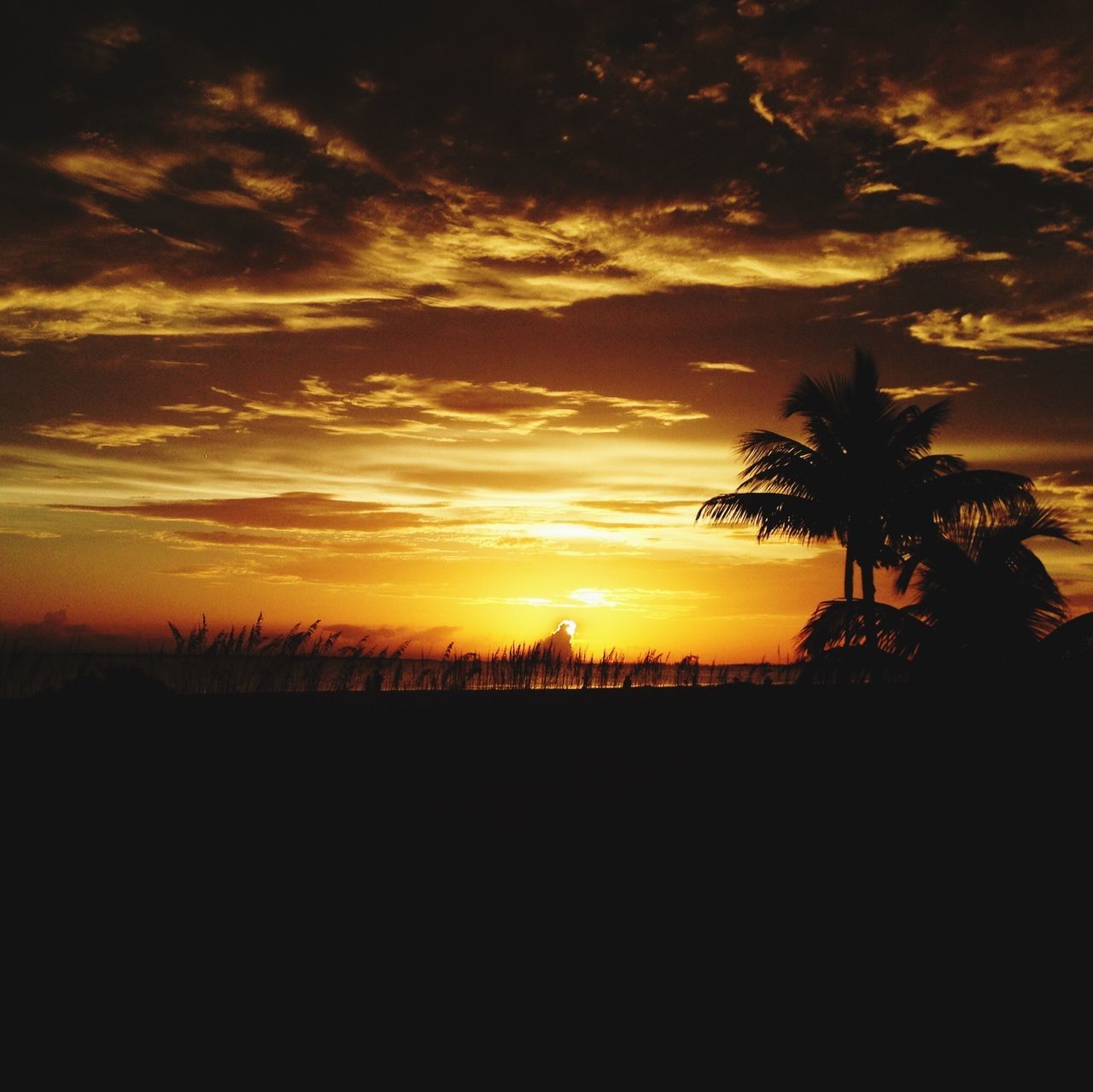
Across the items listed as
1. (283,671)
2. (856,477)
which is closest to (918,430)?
(856,477)

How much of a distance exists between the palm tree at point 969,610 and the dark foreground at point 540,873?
3.30 meters

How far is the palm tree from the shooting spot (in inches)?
496

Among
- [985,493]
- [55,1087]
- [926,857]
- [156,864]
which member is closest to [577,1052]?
[55,1087]

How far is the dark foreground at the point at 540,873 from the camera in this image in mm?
3453

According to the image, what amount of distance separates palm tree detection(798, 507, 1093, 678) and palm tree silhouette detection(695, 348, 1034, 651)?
11.1ft

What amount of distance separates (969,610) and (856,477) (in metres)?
5.26

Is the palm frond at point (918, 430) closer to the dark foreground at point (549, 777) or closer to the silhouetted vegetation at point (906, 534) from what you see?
the silhouetted vegetation at point (906, 534)

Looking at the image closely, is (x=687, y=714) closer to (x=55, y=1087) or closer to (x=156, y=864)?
(x=156, y=864)

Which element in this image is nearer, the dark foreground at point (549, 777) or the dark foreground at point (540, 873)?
the dark foreground at point (540, 873)

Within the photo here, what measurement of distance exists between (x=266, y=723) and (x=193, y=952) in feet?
17.8

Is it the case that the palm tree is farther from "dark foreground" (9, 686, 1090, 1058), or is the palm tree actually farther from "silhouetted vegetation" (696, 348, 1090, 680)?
"dark foreground" (9, 686, 1090, 1058)

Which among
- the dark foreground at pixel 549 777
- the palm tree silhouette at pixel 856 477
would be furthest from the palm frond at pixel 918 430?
the dark foreground at pixel 549 777

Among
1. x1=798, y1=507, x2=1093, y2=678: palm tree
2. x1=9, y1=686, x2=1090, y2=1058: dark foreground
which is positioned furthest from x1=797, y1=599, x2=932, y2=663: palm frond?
x1=9, y1=686, x2=1090, y2=1058: dark foreground

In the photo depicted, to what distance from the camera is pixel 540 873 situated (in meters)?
4.73
